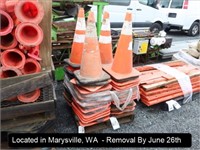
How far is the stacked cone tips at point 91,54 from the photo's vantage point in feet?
6.88

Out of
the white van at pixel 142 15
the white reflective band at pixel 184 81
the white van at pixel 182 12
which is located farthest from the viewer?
the white van at pixel 182 12

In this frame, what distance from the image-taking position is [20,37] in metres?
1.68

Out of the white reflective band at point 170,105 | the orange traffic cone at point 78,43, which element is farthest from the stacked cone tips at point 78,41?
the white reflective band at point 170,105

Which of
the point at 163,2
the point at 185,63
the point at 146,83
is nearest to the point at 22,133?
the point at 146,83

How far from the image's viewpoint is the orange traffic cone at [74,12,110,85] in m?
2.09

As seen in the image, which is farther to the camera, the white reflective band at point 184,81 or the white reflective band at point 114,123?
the white reflective band at point 184,81

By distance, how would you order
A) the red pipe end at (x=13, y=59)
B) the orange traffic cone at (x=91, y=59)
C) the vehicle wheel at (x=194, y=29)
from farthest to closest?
the vehicle wheel at (x=194, y=29) < the orange traffic cone at (x=91, y=59) < the red pipe end at (x=13, y=59)

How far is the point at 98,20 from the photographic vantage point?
11.7 feet

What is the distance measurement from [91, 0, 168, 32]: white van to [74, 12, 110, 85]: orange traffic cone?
15.8 ft

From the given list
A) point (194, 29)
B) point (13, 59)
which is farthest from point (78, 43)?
point (194, 29)

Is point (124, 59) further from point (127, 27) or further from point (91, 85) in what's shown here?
point (91, 85)

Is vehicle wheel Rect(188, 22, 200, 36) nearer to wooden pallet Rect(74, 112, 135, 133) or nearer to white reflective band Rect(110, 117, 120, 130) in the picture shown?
wooden pallet Rect(74, 112, 135, 133)

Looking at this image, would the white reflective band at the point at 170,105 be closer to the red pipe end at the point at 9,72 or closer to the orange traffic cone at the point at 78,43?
the orange traffic cone at the point at 78,43

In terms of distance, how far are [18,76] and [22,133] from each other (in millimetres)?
532
